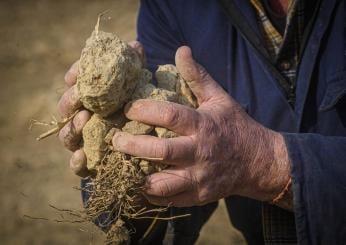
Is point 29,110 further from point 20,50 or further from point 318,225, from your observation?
point 318,225

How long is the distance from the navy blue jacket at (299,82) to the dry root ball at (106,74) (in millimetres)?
486

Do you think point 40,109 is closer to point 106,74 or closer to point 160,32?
point 160,32

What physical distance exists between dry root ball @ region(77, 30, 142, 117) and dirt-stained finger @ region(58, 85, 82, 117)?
0.15 ft

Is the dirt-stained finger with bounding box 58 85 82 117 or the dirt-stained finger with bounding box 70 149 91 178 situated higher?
the dirt-stained finger with bounding box 58 85 82 117

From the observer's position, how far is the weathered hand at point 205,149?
138cm

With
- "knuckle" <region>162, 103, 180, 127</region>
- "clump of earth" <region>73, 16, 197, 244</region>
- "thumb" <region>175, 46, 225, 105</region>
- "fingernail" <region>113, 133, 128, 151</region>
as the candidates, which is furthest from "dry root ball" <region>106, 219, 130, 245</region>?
"thumb" <region>175, 46, 225, 105</region>

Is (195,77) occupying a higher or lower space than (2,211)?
higher

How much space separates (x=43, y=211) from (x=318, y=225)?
227cm

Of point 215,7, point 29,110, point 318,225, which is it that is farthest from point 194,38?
point 29,110

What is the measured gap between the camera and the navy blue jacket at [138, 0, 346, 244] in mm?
1495

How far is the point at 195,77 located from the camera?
1504 mm

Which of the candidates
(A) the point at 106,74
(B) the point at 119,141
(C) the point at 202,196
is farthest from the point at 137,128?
(C) the point at 202,196

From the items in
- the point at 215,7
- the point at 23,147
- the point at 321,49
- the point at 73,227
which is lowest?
the point at 73,227

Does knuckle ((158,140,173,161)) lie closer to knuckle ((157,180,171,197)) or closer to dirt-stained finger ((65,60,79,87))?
knuckle ((157,180,171,197))
